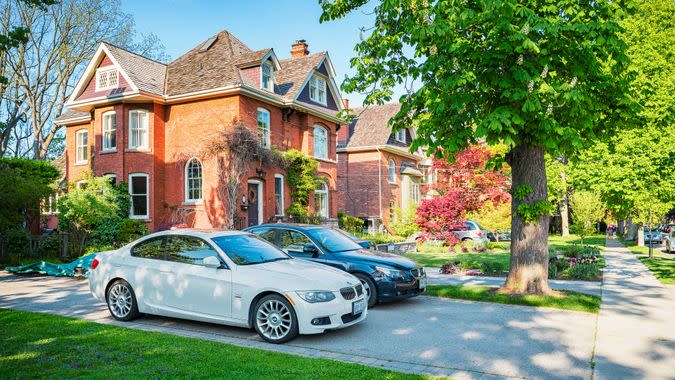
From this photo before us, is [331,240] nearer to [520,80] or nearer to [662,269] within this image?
[520,80]

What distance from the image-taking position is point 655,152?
1889 cm

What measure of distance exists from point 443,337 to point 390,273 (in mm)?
2218

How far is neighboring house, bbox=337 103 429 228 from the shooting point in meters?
33.5

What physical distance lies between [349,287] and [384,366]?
5.48ft

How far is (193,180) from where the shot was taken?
21828mm

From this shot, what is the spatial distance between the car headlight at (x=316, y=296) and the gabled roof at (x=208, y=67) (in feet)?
50.1

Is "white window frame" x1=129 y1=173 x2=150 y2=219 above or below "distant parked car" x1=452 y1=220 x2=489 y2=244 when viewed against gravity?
above

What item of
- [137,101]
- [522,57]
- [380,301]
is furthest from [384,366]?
[137,101]

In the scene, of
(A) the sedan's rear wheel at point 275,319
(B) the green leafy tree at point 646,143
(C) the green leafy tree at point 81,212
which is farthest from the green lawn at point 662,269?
(C) the green leafy tree at point 81,212

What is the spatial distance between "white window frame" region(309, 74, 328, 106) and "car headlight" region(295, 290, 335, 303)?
1961 centimetres

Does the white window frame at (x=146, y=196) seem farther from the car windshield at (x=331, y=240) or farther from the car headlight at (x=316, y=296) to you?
the car headlight at (x=316, y=296)

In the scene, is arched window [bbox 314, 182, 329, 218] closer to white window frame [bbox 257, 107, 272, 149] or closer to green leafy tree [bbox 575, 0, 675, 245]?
white window frame [bbox 257, 107, 272, 149]

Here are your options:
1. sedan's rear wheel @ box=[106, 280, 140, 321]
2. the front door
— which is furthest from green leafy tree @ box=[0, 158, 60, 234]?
sedan's rear wheel @ box=[106, 280, 140, 321]

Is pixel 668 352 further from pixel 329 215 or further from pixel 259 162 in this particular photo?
pixel 329 215
